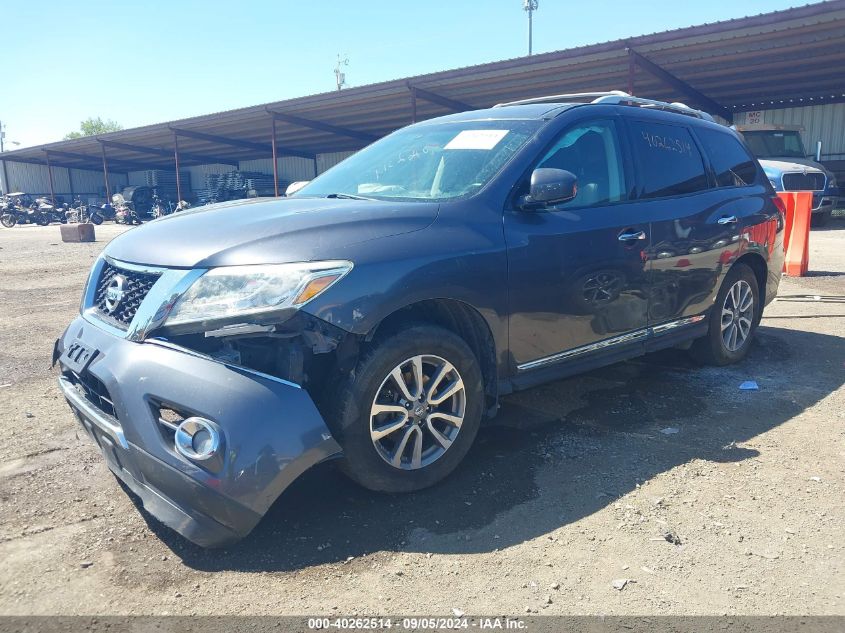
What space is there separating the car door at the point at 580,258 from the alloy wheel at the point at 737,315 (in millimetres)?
1272

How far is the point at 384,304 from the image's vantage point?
2.67 metres

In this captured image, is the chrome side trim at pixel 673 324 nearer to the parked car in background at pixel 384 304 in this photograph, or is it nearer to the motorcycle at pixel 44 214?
the parked car in background at pixel 384 304

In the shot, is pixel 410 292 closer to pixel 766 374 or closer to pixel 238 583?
pixel 238 583

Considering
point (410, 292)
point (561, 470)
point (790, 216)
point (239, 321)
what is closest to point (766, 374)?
point (561, 470)

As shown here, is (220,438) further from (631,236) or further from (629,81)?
(629,81)

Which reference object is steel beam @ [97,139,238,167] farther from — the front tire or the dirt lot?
the front tire

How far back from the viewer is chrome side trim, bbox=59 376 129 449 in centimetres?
252

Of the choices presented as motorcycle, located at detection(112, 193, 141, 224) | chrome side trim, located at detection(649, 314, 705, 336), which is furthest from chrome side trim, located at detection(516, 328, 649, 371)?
motorcycle, located at detection(112, 193, 141, 224)

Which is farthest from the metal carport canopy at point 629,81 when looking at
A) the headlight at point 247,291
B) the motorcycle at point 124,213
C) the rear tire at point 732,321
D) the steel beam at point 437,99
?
→ the headlight at point 247,291

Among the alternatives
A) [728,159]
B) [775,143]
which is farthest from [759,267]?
[775,143]

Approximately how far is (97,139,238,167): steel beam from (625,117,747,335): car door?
122 ft

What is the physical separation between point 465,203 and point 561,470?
1.43m

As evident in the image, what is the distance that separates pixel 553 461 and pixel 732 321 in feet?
7.87

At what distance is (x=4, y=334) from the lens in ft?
21.3
